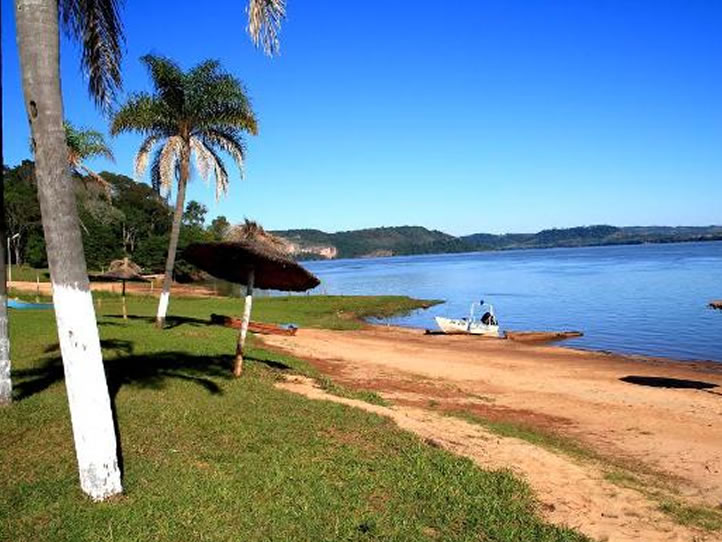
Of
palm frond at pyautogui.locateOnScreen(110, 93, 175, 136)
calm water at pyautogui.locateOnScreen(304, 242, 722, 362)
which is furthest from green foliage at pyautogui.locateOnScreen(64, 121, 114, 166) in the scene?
calm water at pyautogui.locateOnScreen(304, 242, 722, 362)

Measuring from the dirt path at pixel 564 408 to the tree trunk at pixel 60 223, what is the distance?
5.43 meters

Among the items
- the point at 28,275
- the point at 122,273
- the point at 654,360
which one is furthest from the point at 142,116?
the point at 28,275

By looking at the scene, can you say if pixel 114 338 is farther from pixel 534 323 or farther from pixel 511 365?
pixel 534 323

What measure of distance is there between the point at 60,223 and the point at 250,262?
6593mm

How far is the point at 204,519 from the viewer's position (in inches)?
247

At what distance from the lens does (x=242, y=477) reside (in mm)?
7480

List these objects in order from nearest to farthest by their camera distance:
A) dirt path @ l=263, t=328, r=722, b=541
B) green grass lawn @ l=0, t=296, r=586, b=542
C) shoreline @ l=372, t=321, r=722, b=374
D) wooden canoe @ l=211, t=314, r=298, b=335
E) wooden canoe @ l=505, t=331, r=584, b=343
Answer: green grass lawn @ l=0, t=296, r=586, b=542 < dirt path @ l=263, t=328, r=722, b=541 < shoreline @ l=372, t=321, r=722, b=374 < wooden canoe @ l=211, t=314, r=298, b=335 < wooden canoe @ l=505, t=331, r=584, b=343

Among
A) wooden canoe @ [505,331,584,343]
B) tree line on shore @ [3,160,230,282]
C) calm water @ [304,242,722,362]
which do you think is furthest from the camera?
tree line on shore @ [3,160,230,282]

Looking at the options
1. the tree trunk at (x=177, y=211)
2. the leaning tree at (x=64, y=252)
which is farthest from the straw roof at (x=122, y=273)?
the leaning tree at (x=64, y=252)

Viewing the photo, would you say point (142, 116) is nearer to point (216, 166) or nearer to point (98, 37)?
point (216, 166)

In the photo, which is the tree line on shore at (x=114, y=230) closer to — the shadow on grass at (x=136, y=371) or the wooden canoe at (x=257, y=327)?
the wooden canoe at (x=257, y=327)

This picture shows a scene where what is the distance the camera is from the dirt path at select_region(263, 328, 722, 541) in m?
8.01

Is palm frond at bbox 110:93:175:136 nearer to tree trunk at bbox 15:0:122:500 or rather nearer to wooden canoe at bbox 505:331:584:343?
tree trunk at bbox 15:0:122:500

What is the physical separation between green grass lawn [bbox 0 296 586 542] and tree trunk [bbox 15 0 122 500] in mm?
931
